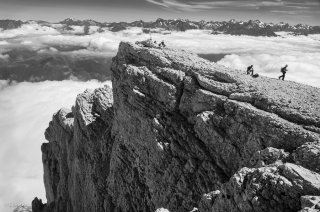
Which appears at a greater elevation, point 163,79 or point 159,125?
point 163,79

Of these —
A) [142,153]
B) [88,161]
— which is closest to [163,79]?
[142,153]

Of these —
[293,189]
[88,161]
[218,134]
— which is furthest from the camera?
[88,161]

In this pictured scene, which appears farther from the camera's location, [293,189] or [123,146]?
[123,146]

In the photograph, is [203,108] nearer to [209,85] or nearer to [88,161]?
[209,85]

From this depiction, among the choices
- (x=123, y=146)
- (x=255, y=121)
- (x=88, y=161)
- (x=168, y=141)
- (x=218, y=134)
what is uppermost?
(x=255, y=121)

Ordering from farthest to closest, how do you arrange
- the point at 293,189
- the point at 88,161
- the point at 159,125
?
the point at 88,161 → the point at 159,125 → the point at 293,189

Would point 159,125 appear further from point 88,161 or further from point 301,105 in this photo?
point 88,161
